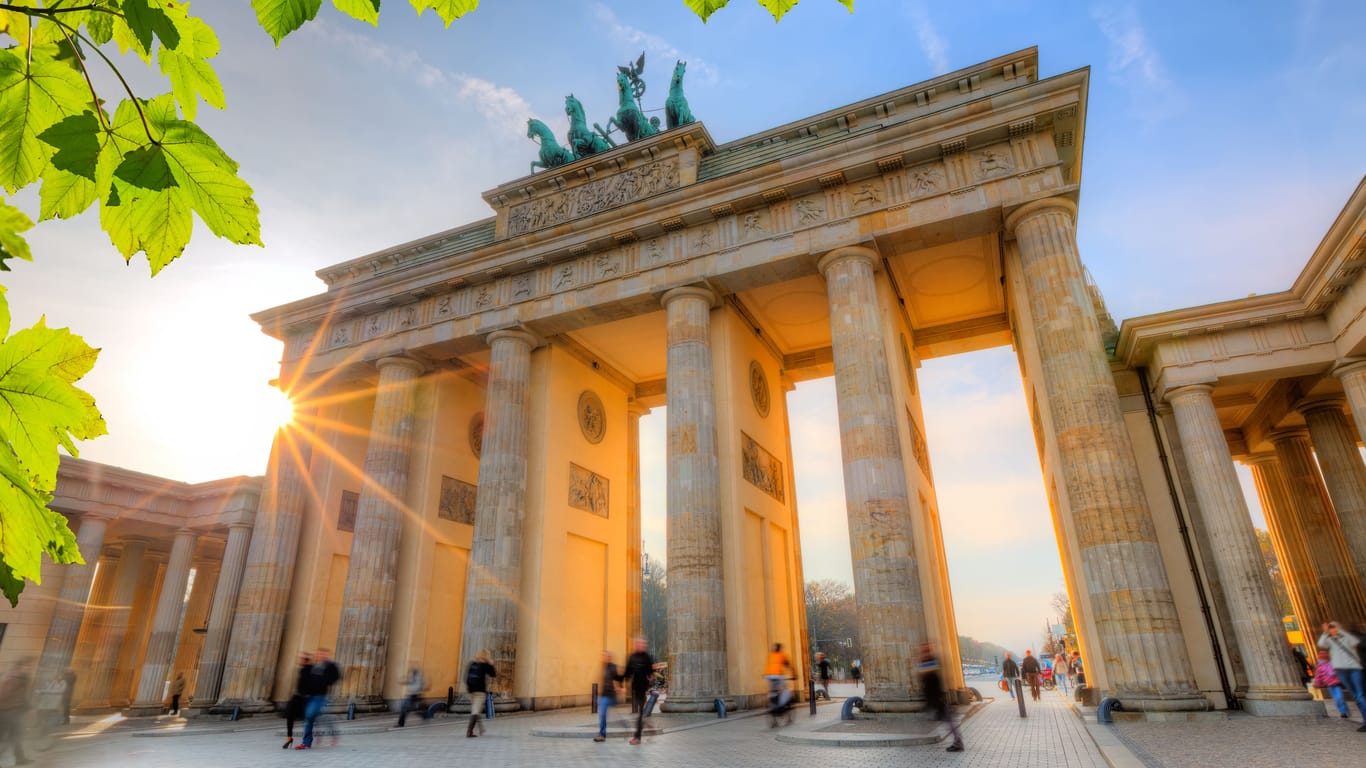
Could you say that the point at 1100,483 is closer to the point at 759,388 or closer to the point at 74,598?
the point at 759,388

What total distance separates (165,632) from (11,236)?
30.2 meters

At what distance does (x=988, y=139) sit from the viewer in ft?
50.2

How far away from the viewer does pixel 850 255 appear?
15906 mm

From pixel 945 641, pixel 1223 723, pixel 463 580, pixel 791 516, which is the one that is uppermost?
pixel 791 516

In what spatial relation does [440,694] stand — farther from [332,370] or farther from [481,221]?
[481,221]

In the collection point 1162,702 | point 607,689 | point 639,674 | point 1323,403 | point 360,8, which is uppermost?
point 1323,403

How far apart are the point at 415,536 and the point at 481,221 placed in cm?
987

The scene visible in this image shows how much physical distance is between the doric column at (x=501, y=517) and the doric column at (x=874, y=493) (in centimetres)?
466

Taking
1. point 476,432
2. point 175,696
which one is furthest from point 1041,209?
point 175,696

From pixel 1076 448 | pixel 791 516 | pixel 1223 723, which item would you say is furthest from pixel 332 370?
pixel 1223 723

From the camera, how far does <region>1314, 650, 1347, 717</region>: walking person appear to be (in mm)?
10602

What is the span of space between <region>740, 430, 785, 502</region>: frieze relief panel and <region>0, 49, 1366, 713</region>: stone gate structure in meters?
0.17

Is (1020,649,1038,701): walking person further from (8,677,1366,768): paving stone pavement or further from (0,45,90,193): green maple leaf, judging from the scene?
(0,45,90,193): green maple leaf

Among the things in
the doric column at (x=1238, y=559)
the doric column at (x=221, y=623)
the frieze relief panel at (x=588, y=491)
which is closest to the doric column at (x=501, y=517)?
the frieze relief panel at (x=588, y=491)
